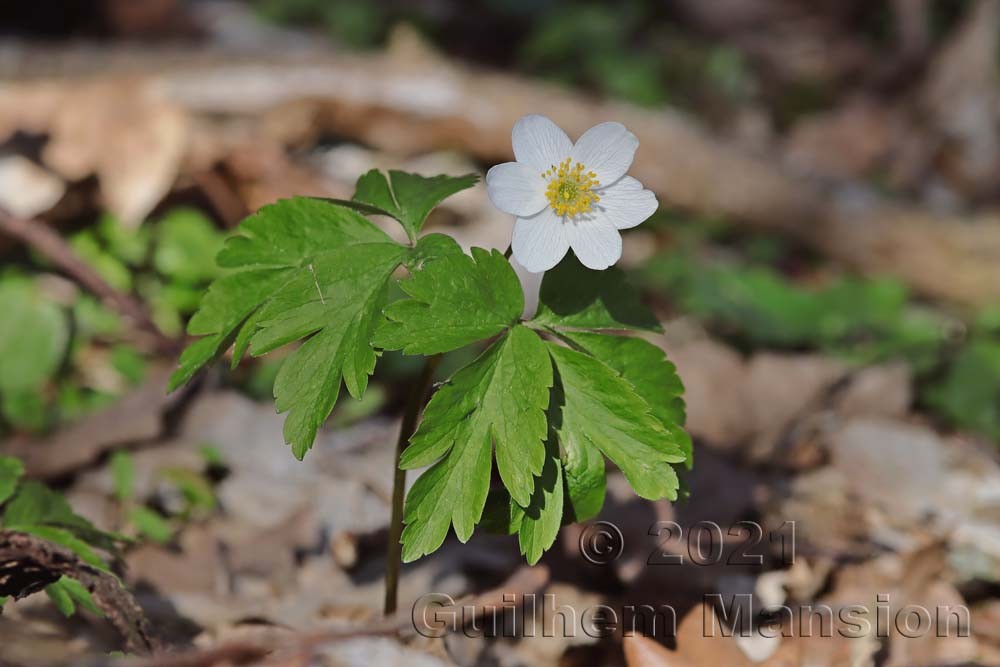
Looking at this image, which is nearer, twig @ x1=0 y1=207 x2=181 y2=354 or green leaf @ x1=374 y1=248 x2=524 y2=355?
green leaf @ x1=374 y1=248 x2=524 y2=355

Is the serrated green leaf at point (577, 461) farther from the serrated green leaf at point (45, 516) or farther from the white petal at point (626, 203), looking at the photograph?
the serrated green leaf at point (45, 516)

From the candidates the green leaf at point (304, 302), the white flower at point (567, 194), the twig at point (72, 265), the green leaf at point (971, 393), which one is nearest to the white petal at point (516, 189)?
the white flower at point (567, 194)

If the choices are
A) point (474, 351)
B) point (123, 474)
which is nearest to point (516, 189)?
point (123, 474)

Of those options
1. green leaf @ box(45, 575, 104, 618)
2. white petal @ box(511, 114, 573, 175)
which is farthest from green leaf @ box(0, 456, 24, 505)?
white petal @ box(511, 114, 573, 175)

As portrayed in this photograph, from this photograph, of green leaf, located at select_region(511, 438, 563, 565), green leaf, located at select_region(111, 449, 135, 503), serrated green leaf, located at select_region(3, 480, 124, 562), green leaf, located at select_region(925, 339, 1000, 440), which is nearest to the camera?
green leaf, located at select_region(511, 438, 563, 565)

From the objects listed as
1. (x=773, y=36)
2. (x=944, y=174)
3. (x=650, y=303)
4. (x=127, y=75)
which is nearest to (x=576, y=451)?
(x=650, y=303)

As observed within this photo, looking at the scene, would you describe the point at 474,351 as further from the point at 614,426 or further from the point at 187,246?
the point at 614,426

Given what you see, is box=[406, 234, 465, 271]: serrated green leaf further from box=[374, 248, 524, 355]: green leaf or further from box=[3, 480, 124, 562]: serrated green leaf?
box=[3, 480, 124, 562]: serrated green leaf
